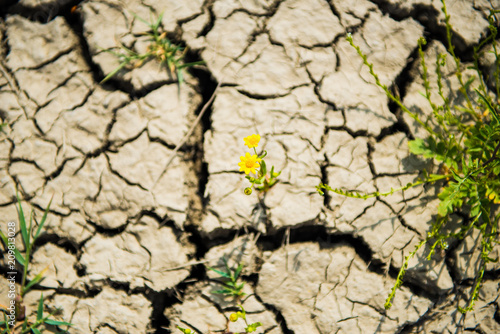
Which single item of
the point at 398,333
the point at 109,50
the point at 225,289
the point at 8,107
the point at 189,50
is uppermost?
the point at 189,50

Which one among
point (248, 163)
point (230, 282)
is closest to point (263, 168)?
point (248, 163)

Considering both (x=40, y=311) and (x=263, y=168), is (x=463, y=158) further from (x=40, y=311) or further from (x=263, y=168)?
(x=40, y=311)

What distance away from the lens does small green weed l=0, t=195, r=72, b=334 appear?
6.02ft

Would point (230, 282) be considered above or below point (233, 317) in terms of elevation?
above

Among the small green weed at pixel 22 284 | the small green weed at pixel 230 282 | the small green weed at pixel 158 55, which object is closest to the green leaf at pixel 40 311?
the small green weed at pixel 22 284

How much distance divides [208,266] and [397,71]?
1.67 meters

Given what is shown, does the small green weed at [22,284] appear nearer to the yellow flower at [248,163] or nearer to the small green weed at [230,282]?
the small green weed at [230,282]

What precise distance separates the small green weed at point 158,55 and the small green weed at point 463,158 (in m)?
1.01

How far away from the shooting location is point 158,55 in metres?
2.07

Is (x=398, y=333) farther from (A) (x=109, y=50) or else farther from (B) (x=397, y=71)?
(A) (x=109, y=50)

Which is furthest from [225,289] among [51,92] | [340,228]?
[51,92]

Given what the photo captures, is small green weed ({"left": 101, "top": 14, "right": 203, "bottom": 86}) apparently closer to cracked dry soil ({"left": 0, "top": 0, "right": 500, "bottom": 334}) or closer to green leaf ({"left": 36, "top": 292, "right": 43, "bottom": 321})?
cracked dry soil ({"left": 0, "top": 0, "right": 500, "bottom": 334})

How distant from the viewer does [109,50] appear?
210 cm

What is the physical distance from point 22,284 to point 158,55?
152cm
